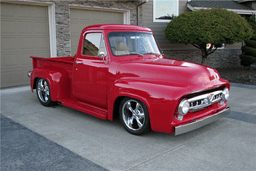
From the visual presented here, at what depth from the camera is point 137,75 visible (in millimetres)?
4562

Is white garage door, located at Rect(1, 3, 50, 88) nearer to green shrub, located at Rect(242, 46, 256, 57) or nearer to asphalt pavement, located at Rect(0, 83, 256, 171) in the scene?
asphalt pavement, located at Rect(0, 83, 256, 171)

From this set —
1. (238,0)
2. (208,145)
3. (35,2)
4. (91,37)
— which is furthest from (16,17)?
(238,0)

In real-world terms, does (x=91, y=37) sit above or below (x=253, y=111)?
above

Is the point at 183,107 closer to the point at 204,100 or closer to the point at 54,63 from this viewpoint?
the point at 204,100

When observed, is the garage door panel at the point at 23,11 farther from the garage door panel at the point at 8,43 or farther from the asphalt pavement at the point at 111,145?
the asphalt pavement at the point at 111,145

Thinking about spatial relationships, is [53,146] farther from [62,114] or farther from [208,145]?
[208,145]

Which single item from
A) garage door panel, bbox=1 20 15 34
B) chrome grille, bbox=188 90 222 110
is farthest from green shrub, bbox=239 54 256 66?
garage door panel, bbox=1 20 15 34

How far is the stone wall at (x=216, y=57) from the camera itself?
1425cm

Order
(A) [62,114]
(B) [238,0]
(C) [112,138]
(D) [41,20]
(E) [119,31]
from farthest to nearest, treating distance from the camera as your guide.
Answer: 1. (B) [238,0]
2. (D) [41,20]
3. (A) [62,114]
4. (E) [119,31]
5. (C) [112,138]

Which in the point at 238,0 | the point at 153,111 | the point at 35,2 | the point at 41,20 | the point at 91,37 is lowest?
the point at 153,111

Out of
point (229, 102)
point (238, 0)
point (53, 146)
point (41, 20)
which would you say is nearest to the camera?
point (53, 146)

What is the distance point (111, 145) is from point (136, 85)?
42.6 inches

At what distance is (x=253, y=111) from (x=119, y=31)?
377 centimetres

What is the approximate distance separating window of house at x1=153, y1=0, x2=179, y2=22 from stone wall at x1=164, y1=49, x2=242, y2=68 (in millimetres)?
1797
